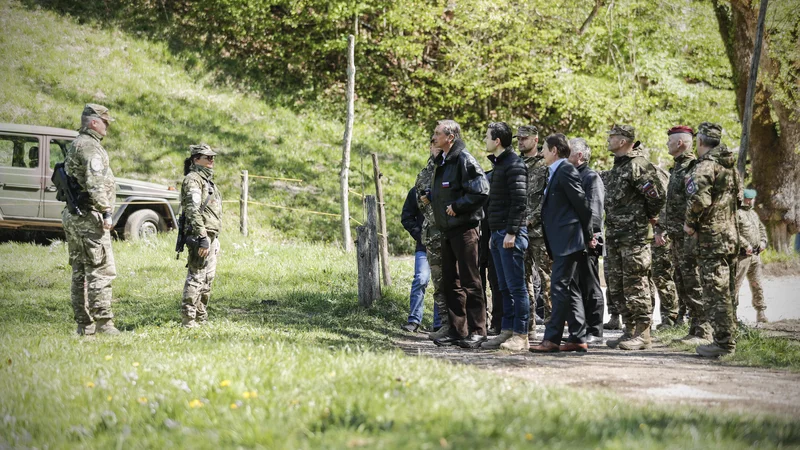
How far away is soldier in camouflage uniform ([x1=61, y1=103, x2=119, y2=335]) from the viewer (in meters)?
7.82

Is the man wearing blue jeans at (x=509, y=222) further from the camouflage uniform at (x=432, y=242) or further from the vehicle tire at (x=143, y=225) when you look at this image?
the vehicle tire at (x=143, y=225)

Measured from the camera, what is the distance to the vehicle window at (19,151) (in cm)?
1401

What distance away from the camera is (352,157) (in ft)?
71.7

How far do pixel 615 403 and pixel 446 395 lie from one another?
1.06m

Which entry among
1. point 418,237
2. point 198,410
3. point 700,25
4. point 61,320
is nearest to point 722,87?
point 700,25

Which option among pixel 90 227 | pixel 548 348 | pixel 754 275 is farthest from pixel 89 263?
pixel 754 275

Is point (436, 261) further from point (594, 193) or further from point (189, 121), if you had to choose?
point (189, 121)

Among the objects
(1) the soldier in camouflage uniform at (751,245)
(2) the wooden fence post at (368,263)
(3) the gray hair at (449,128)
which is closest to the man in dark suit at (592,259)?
(3) the gray hair at (449,128)

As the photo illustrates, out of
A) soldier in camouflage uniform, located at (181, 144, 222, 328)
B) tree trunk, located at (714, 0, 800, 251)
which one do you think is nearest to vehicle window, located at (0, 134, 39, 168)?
soldier in camouflage uniform, located at (181, 144, 222, 328)

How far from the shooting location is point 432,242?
8.64 meters

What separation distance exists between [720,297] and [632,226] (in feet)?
4.51

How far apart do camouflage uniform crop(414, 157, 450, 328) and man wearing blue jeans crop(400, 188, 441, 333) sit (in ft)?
1.36

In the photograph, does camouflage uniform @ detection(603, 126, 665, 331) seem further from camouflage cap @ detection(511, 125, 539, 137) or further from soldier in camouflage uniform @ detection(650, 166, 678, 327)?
soldier in camouflage uniform @ detection(650, 166, 678, 327)

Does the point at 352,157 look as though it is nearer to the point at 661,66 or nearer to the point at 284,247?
the point at 284,247
